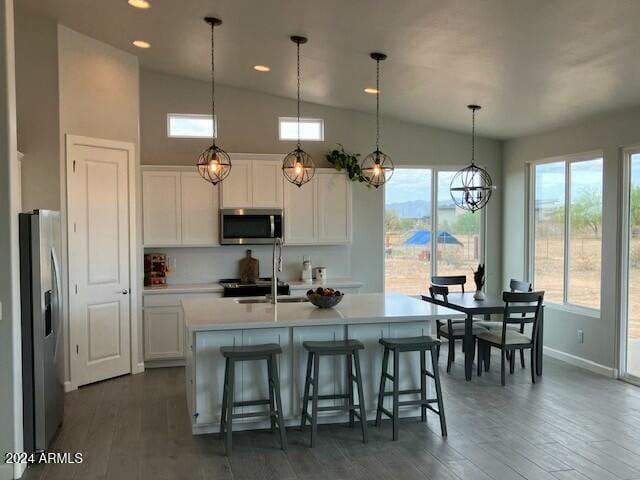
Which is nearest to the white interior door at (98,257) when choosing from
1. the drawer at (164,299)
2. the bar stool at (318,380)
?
the drawer at (164,299)

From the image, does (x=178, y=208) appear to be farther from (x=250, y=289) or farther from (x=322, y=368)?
(x=322, y=368)

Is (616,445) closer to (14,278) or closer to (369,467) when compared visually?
(369,467)

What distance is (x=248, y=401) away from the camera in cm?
430

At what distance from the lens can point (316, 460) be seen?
3.90 metres

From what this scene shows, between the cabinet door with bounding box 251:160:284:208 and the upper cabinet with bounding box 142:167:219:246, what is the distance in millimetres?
480

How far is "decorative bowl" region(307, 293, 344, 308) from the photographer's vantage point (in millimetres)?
4645

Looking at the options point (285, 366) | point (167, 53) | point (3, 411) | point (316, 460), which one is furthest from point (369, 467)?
point (167, 53)

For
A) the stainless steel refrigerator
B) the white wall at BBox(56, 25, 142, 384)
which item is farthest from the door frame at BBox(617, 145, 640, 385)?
the stainless steel refrigerator

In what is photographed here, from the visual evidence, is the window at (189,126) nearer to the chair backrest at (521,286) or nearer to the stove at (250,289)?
the stove at (250,289)

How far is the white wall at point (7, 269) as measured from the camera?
362cm

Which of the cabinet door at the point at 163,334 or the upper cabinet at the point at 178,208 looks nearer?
the cabinet door at the point at 163,334

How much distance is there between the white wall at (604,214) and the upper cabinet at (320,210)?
2.40 meters

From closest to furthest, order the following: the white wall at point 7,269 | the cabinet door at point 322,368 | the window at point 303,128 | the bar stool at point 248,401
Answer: the white wall at point 7,269 < the bar stool at point 248,401 < the cabinet door at point 322,368 < the window at point 303,128

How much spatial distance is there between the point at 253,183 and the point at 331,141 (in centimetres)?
129
